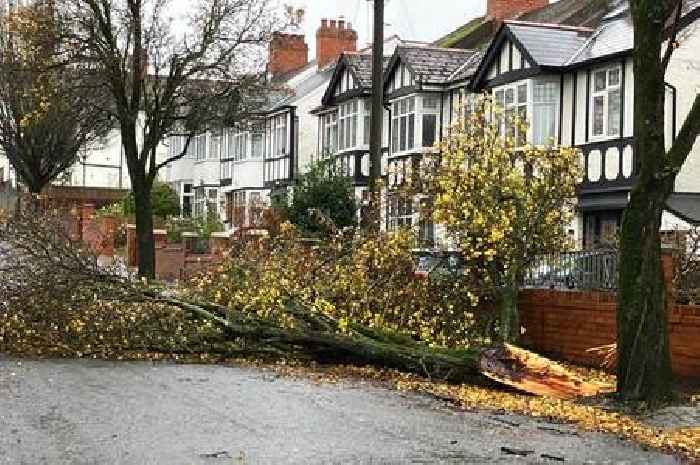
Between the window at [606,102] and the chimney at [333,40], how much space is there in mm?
25978

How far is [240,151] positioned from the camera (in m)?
53.8

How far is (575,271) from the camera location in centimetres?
1612

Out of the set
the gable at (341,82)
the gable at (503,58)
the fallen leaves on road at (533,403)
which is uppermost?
the gable at (341,82)

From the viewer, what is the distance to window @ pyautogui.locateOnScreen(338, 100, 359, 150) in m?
40.0

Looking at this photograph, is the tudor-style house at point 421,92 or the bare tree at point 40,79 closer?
the bare tree at point 40,79

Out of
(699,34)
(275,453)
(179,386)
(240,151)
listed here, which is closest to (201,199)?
(240,151)

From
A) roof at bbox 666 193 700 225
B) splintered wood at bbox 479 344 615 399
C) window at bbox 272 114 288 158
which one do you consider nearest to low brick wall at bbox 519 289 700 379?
splintered wood at bbox 479 344 615 399

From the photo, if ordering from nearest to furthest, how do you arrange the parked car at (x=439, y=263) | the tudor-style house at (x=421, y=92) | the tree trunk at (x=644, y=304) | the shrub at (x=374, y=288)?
the tree trunk at (x=644, y=304) < the shrub at (x=374, y=288) < the parked car at (x=439, y=263) < the tudor-style house at (x=421, y=92)

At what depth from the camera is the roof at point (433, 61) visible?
34688 millimetres

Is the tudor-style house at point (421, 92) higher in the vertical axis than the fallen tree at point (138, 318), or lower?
higher

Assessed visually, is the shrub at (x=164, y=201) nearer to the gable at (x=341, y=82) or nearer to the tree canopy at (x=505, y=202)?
the gable at (x=341, y=82)

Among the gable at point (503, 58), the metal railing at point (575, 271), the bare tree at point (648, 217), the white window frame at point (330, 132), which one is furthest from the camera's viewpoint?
the white window frame at point (330, 132)

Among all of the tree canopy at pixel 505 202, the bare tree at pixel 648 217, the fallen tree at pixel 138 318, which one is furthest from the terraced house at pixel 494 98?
the bare tree at pixel 648 217

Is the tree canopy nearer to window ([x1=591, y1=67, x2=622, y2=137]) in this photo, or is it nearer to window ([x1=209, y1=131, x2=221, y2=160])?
window ([x1=591, y1=67, x2=622, y2=137])
